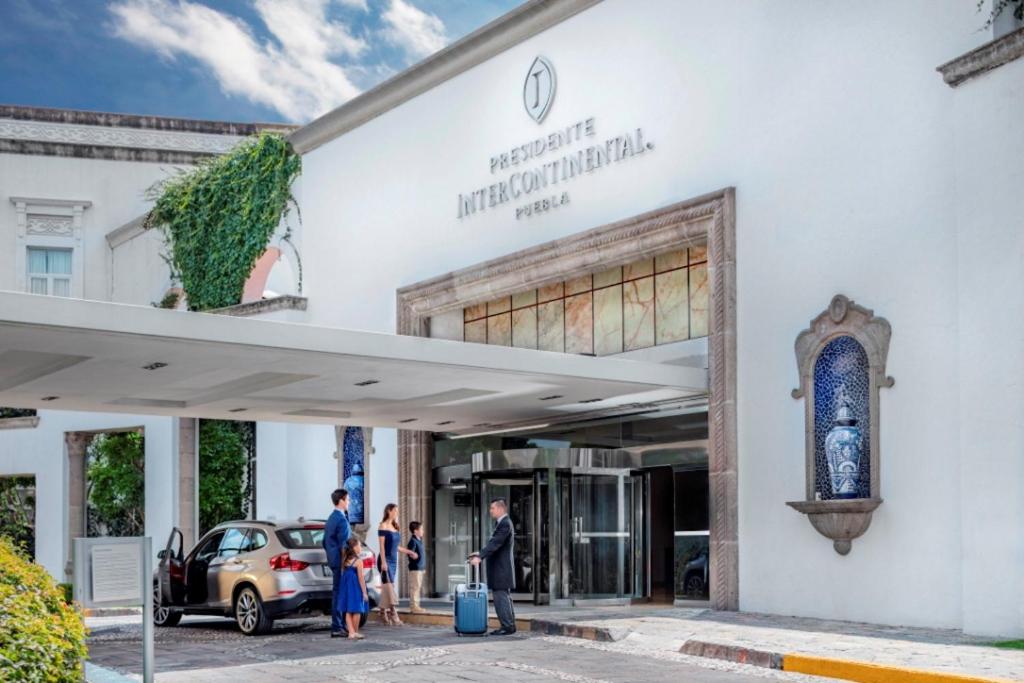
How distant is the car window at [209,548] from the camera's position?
16.5m

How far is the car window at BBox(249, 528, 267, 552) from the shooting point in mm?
15652

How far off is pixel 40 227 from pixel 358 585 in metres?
20.9

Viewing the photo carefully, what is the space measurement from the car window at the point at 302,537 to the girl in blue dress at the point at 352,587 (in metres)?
1.44

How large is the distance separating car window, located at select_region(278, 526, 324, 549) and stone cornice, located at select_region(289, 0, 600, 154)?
327 inches

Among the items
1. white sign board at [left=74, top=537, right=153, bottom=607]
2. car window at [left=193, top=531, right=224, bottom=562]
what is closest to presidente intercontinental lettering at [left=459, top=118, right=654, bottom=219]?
car window at [left=193, top=531, right=224, bottom=562]

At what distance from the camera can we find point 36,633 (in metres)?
6.57

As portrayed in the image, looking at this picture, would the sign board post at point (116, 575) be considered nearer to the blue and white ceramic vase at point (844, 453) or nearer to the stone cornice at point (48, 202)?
the blue and white ceramic vase at point (844, 453)

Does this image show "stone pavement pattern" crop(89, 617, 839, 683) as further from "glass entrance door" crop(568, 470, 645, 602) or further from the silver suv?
"glass entrance door" crop(568, 470, 645, 602)

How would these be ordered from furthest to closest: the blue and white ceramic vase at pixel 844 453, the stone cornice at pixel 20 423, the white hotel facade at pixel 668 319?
the stone cornice at pixel 20 423
the blue and white ceramic vase at pixel 844 453
the white hotel facade at pixel 668 319

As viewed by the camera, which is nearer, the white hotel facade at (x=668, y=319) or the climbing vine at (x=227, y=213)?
the white hotel facade at (x=668, y=319)

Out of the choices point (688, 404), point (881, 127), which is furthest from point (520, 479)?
point (881, 127)

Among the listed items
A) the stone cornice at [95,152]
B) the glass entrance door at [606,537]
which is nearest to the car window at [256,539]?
the glass entrance door at [606,537]

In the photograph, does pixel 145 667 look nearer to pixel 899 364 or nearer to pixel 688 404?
pixel 899 364

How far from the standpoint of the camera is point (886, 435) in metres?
14.3
